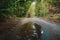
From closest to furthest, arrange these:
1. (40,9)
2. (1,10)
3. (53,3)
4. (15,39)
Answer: (15,39) < (1,10) < (53,3) < (40,9)

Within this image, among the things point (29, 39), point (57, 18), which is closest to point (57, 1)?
point (57, 18)

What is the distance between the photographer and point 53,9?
16141mm

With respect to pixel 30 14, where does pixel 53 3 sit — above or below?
above

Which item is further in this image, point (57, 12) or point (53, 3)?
point (53, 3)

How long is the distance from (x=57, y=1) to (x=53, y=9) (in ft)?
2.96

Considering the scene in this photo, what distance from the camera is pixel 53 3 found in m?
16.5

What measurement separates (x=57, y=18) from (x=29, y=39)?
24.8 ft

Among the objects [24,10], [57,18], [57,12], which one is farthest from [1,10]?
[24,10]

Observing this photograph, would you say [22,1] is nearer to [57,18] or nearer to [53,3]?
[53,3]

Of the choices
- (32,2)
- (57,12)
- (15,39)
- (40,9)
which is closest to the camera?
(15,39)

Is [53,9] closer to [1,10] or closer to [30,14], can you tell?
[30,14]

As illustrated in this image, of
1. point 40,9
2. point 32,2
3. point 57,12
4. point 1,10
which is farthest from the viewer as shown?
point 32,2

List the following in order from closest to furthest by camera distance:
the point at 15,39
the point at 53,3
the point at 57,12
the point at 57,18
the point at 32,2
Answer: the point at 15,39
the point at 57,18
the point at 57,12
the point at 53,3
the point at 32,2

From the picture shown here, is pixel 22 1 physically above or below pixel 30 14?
above
